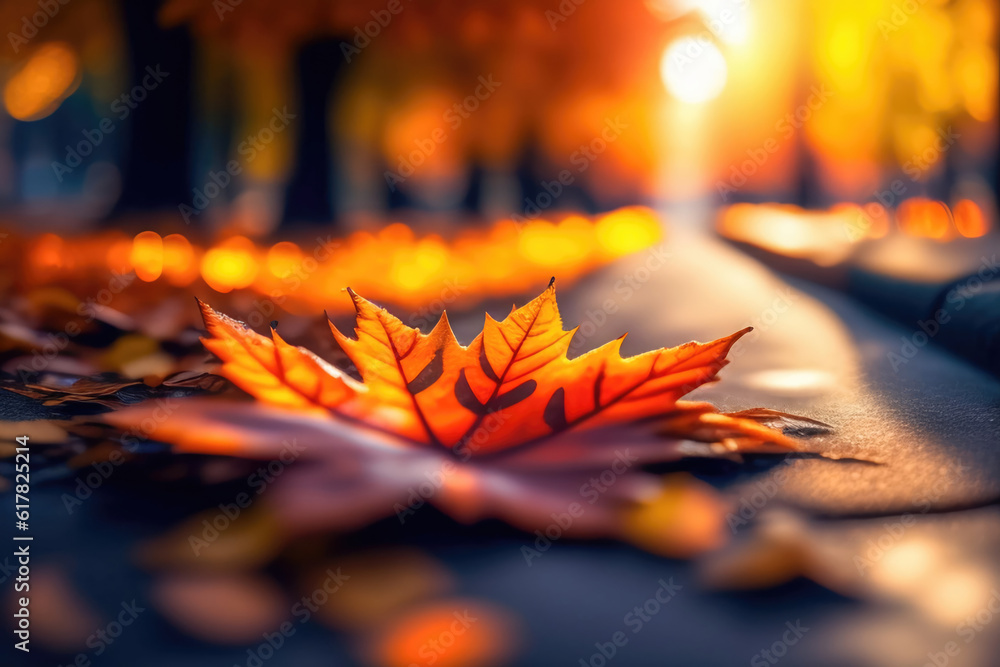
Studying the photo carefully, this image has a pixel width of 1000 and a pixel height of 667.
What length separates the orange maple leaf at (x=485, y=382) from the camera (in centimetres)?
76

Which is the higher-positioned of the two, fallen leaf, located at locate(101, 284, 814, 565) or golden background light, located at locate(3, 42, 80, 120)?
golden background light, located at locate(3, 42, 80, 120)

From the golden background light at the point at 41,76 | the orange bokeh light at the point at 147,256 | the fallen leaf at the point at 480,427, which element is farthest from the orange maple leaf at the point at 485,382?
the golden background light at the point at 41,76

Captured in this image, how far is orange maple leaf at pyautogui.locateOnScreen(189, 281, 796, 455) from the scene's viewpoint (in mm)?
765

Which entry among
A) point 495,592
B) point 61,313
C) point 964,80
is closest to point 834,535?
point 495,592

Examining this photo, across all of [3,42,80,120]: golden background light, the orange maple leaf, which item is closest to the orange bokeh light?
the orange maple leaf

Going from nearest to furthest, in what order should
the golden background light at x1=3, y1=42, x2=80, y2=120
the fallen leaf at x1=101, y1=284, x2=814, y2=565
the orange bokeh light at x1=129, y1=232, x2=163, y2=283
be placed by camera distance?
the fallen leaf at x1=101, y1=284, x2=814, y2=565 < the orange bokeh light at x1=129, y1=232, x2=163, y2=283 < the golden background light at x1=3, y1=42, x2=80, y2=120

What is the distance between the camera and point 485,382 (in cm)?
80

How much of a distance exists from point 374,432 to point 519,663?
0.32 metres

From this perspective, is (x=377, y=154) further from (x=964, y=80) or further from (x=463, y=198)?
(x=964, y=80)

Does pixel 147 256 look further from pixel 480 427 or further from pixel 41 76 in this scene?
pixel 41 76

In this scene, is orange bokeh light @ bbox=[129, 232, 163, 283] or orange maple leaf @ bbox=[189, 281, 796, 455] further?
→ orange bokeh light @ bbox=[129, 232, 163, 283]

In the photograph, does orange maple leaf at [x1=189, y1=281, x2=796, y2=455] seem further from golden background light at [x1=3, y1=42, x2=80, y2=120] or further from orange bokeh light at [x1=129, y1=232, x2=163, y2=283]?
golden background light at [x1=3, y1=42, x2=80, y2=120]

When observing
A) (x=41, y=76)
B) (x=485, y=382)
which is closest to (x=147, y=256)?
(x=485, y=382)

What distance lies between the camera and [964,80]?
610cm
